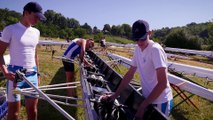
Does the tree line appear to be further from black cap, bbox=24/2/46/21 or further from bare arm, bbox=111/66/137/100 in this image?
black cap, bbox=24/2/46/21

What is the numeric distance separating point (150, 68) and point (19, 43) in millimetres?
1961

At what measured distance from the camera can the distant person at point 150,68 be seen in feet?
9.29

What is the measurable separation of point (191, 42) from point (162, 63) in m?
57.3

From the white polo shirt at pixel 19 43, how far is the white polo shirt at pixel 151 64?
→ 5.44 ft

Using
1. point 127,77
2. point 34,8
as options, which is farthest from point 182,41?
point 34,8

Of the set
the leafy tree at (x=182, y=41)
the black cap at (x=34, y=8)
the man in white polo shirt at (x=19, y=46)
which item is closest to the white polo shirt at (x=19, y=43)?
the man in white polo shirt at (x=19, y=46)

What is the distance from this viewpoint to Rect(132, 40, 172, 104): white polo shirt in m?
2.86

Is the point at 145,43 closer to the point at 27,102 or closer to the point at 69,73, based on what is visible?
the point at 27,102

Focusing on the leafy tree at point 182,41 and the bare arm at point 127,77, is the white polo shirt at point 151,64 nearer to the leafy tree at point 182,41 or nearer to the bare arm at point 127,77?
the bare arm at point 127,77

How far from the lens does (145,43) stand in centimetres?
305

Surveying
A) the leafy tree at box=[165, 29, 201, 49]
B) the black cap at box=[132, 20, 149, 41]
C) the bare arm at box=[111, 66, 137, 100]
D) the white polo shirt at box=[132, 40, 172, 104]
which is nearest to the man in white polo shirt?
the bare arm at box=[111, 66, 137, 100]

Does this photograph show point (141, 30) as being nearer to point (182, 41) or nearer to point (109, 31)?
point (182, 41)

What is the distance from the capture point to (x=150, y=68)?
3.12 m

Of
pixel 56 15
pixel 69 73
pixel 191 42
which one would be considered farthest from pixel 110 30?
pixel 69 73
